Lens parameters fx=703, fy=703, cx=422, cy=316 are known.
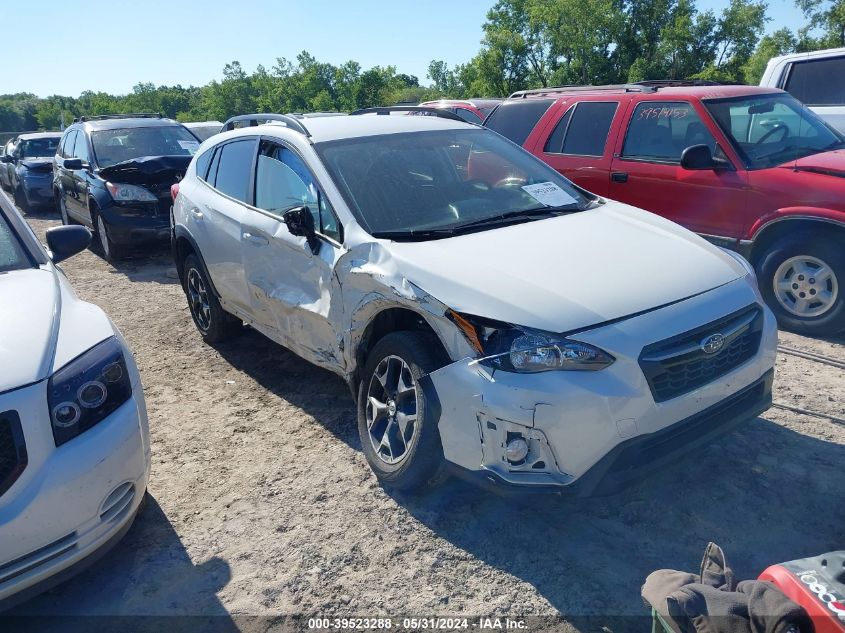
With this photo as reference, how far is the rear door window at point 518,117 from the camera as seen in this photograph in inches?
279

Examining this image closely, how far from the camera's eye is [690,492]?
10.9 ft

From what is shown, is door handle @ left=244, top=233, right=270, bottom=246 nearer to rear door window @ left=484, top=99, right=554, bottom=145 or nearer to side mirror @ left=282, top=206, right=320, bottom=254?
side mirror @ left=282, top=206, right=320, bottom=254

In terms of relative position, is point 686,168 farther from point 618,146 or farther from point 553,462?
point 553,462

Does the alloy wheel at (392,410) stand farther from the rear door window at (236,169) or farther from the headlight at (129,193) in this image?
the headlight at (129,193)

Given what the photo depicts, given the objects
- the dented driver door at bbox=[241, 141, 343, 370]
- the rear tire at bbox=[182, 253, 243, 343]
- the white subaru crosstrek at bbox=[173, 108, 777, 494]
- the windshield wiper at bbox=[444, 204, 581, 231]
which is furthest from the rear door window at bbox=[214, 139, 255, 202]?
the windshield wiper at bbox=[444, 204, 581, 231]

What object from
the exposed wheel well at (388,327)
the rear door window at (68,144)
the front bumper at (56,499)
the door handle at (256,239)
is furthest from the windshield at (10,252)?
the rear door window at (68,144)

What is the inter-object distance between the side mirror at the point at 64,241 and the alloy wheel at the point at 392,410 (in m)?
1.90

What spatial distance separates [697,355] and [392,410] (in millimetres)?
1392

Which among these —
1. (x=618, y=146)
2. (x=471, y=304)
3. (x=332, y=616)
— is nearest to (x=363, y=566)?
(x=332, y=616)

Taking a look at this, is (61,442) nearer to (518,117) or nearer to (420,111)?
(420,111)

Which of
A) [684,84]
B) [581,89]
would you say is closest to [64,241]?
[581,89]

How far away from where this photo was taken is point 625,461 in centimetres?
276

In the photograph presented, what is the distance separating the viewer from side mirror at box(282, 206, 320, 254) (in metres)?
3.77

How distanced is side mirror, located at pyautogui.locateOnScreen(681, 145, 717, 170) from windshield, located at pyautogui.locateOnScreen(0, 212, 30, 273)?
4.64 metres
